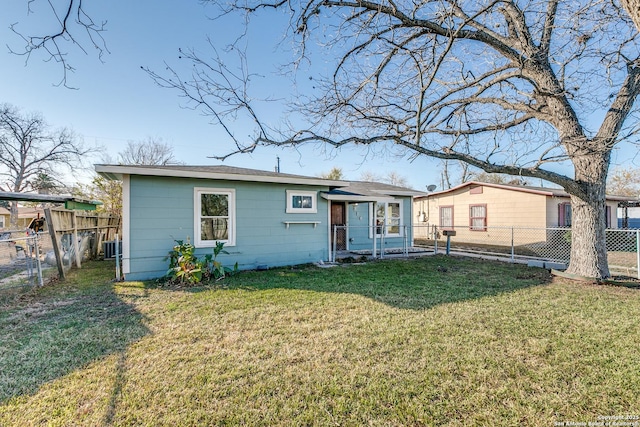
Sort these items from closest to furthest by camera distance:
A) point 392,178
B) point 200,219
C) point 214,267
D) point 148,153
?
point 214,267 → point 200,219 → point 148,153 → point 392,178

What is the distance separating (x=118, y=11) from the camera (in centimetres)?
333

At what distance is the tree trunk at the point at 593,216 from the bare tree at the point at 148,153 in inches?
1000

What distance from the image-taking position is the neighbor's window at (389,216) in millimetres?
10930

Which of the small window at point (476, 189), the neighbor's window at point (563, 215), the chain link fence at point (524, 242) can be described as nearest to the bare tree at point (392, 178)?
the chain link fence at point (524, 242)

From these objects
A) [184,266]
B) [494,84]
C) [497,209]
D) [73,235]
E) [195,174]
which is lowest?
[184,266]

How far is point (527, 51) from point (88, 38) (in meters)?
6.69

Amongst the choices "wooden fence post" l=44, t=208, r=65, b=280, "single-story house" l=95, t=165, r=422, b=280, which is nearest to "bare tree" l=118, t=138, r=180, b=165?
"wooden fence post" l=44, t=208, r=65, b=280

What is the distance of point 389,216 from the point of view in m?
11.1

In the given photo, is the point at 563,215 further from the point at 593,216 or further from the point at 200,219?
the point at 200,219

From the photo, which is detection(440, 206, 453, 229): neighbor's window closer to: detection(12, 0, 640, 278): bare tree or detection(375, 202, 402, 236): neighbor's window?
detection(375, 202, 402, 236): neighbor's window

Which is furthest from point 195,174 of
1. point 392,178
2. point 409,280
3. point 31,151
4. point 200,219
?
point 392,178

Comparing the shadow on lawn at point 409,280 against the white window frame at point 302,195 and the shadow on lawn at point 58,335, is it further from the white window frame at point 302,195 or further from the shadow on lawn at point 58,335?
the shadow on lawn at point 58,335

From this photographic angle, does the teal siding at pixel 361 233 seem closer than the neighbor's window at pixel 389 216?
Yes

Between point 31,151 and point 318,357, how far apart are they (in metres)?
29.4
